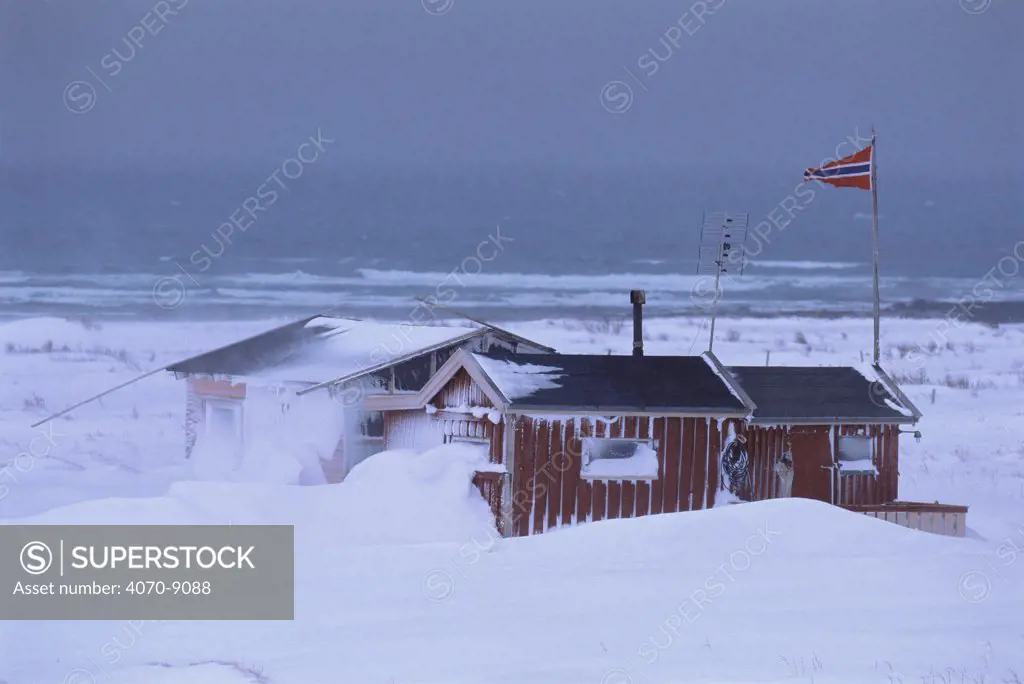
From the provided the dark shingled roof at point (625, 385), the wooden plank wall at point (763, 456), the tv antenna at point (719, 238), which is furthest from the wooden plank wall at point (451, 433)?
the tv antenna at point (719, 238)

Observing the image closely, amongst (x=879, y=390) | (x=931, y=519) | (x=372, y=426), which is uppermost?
(x=879, y=390)

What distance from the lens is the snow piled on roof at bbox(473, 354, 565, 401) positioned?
1534 centimetres

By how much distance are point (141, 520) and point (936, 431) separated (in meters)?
14.8

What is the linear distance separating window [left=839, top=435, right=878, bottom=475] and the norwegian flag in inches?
146

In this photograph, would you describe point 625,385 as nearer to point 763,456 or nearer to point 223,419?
point 763,456

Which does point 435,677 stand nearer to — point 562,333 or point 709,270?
point 709,270

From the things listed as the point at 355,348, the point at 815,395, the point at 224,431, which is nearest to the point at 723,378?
the point at 815,395

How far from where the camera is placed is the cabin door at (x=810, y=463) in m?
16.4

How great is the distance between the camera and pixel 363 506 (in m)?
15.4

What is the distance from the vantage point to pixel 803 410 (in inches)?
640

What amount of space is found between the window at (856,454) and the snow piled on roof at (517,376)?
12.2 ft

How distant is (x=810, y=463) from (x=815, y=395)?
0.87 metres

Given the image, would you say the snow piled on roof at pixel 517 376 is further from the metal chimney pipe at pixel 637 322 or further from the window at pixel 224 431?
the window at pixel 224 431

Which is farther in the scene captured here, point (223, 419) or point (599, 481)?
point (223, 419)
